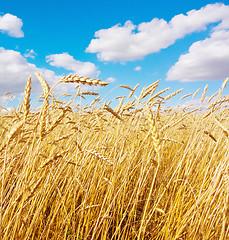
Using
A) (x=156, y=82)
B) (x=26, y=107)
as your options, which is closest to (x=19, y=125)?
(x=26, y=107)

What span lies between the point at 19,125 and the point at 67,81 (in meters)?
0.29

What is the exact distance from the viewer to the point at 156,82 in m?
2.28

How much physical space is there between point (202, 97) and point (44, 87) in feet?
6.02

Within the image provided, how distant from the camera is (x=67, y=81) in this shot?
3.21 feet

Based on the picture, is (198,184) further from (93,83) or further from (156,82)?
(93,83)

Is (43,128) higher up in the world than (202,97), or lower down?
lower down

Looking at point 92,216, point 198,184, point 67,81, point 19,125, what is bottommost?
point 92,216

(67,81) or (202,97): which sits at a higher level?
(202,97)

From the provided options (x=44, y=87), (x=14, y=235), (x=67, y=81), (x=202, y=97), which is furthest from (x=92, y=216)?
(x=202, y=97)

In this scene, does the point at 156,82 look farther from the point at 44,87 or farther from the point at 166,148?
the point at 166,148

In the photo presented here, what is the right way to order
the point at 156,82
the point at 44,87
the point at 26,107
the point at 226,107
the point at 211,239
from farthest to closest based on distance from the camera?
1. the point at 226,107
2. the point at 156,82
3. the point at 211,239
4. the point at 44,87
5. the point at 26,107

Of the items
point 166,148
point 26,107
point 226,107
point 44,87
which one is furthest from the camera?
point 166,148

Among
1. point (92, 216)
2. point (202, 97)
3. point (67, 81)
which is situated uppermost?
point (202, 97)

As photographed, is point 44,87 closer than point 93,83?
No
